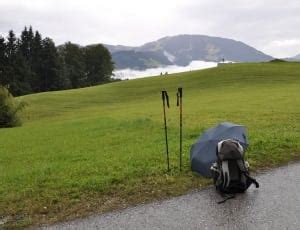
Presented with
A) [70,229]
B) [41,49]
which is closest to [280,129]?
[70,229]

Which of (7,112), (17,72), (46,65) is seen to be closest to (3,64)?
(17,72)

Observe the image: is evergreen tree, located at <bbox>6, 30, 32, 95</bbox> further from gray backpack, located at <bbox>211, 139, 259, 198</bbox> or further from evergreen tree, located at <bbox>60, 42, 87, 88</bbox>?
gray backpack, located at <bbox>211, 139, 259, 198</bbox>

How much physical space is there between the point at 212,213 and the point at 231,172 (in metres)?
1.11

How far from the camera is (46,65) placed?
90.2 m

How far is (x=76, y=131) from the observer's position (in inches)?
723

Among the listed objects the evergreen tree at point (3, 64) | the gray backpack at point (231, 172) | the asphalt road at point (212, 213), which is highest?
the evergreen tree at point (3, 64)

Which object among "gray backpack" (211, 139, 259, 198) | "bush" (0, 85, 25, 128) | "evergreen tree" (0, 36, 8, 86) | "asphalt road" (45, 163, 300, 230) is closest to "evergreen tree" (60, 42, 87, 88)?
"evergreen tree" (0, 36, 8, 86)

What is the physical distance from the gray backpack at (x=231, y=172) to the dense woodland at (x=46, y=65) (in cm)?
7165

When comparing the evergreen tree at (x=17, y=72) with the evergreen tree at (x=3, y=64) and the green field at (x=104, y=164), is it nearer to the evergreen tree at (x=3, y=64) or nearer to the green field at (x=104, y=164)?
the evergreen tree at (x=3, y=64)

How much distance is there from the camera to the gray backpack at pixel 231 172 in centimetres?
714

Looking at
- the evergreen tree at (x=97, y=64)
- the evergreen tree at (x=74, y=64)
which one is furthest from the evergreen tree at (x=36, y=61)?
the evergreen tree at (x=97, y=64)

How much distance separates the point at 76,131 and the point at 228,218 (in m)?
13.0

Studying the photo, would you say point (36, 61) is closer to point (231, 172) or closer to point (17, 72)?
point (17, 72)

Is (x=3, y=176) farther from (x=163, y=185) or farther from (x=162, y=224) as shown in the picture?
(x=162, y=224)
